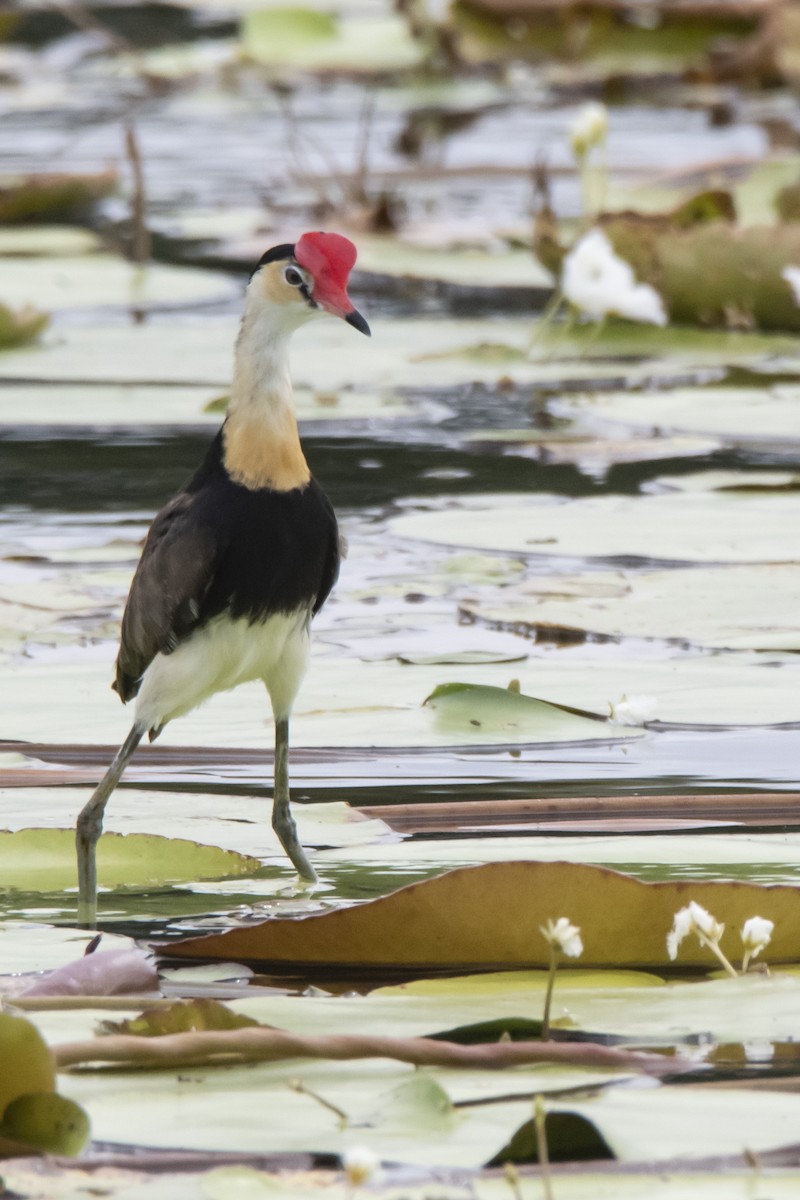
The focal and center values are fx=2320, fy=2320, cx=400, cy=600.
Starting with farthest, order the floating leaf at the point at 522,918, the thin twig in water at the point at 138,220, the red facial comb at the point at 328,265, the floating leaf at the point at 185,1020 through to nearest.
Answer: the thin twig in water at the point at 138,220, the red facial comb at the point at 328,265, the floating leaf at the point at 522,918, the floating leaf at the point at 185,1020

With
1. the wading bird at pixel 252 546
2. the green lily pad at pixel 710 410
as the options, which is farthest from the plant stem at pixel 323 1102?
the green lily pad at pixel 710 410

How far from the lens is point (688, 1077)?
2.10m

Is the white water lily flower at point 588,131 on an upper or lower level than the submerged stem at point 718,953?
upper

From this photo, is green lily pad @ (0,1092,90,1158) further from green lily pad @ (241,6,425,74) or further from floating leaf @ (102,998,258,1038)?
green lily pad @ (241,6,425,74)

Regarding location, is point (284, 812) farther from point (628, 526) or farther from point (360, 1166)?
point (628, 526)

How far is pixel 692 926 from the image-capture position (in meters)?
2.28

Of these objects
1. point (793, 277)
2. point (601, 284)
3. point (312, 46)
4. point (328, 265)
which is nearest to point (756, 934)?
point (328, 265)

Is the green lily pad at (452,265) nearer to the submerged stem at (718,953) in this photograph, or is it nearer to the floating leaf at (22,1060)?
the submerged stem at (718,953)

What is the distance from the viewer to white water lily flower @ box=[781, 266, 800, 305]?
6273 millimetres

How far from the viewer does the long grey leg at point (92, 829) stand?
9.09ft

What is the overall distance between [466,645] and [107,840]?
1080mm

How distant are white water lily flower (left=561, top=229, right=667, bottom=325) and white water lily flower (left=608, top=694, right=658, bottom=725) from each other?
281 cm

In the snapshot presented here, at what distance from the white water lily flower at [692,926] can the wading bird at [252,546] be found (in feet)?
2.16

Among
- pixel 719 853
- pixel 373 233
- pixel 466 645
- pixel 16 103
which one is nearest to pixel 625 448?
pixel 466 645
